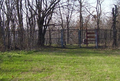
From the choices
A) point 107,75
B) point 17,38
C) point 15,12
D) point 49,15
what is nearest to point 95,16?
point 49,15

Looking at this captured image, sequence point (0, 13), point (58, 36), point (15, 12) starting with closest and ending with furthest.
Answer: point (0, 13), point (15, 12), point (58, 36)

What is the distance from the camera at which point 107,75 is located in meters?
5.12

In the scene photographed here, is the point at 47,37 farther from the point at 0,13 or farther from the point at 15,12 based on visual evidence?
the point at 0,13

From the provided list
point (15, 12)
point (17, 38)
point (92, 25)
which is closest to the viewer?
point (17, 38)

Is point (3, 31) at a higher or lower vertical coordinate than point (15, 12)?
lower

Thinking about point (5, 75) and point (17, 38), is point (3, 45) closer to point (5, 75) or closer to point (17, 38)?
point (17, 38)

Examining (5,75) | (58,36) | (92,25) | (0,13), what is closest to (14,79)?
(5,75)

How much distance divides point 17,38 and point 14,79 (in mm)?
8735

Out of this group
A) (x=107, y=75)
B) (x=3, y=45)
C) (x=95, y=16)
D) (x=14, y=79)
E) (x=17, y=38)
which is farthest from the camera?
(x=95, y=16)

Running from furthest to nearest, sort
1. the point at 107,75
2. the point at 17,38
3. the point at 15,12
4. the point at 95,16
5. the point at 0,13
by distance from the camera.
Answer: the point at 95,16, the point at 15,12, the point at 0,13, the point at 17,38, the point at 107,75

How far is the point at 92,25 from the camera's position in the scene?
3444 cm

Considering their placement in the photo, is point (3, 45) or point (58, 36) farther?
point (58, 36)

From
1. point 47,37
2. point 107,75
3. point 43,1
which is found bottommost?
point 107,75

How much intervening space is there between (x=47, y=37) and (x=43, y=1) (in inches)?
181
